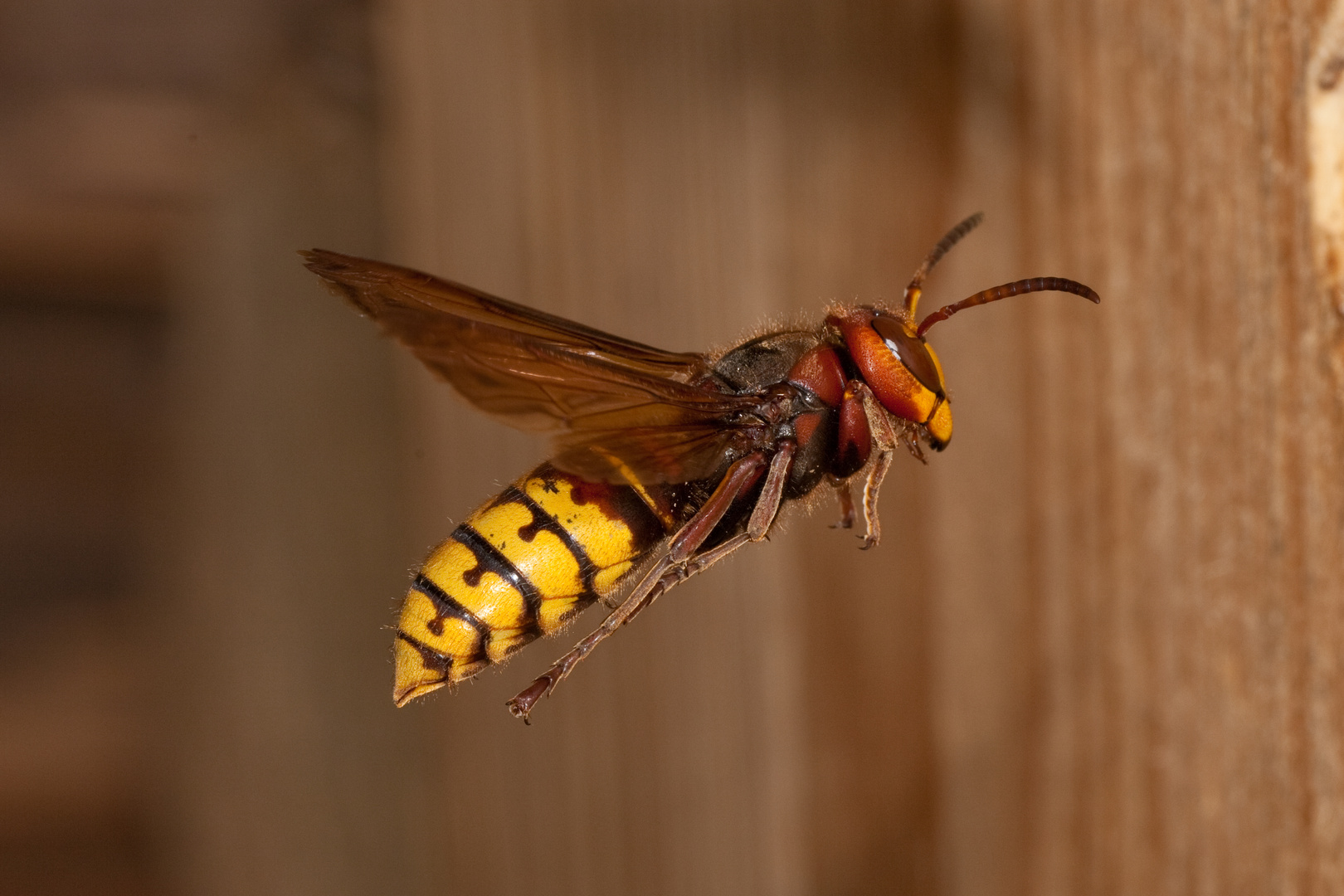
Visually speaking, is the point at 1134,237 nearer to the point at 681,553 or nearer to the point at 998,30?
the point at 998,30

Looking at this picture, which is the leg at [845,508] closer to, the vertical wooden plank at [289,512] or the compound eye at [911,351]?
the compound eye at [911,351]

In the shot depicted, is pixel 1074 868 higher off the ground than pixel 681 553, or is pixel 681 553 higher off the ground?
pixel 681 553

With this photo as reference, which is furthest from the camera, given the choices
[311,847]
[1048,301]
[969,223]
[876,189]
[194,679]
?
[194,679]

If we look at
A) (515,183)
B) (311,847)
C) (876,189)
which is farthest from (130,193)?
(876,189)

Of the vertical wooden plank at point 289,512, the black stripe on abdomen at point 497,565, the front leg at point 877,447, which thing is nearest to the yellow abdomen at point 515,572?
the black stripe on abdomen at point 497,565

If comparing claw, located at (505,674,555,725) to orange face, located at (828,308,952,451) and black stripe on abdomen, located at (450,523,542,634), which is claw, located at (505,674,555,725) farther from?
orange face, located at (828,308,952,451)

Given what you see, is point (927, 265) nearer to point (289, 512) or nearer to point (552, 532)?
point (552, 532)
